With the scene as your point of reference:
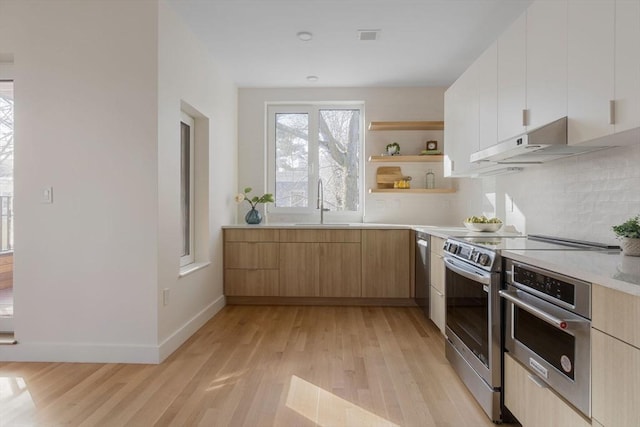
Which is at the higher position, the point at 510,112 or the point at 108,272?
the point at 510,112

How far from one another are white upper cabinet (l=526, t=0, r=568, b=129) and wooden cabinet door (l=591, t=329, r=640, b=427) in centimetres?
120

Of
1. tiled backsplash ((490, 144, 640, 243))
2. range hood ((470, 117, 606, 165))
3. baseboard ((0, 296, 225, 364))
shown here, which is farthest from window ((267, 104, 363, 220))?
baseboard ((0, 296, 225, 364))

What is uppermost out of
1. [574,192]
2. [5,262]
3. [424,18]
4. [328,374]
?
[424,18]

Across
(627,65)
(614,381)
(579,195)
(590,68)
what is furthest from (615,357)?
(579,195)

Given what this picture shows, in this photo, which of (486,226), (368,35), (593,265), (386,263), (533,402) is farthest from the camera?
(386,263)

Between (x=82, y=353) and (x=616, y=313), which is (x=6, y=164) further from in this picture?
(x=616, y=313)

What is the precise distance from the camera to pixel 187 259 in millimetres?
3543

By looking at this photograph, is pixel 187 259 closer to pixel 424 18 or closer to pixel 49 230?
pixel 49 230

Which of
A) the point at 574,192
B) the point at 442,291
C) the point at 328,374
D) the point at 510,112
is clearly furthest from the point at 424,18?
the point at 328,374

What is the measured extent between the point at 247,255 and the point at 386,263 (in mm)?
1481

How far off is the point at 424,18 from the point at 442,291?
2.13m

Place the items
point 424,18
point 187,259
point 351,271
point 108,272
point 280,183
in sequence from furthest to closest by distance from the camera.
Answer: point 280,183, point 351,271, point 187,259, point 424,18, point 108,272

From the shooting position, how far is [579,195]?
7.48 feet

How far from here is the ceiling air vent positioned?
126 inches
